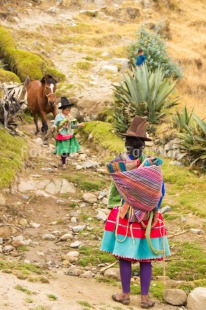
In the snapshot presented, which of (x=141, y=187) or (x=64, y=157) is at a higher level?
(x=141, y=187)

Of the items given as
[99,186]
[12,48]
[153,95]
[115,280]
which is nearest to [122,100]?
[153,95]

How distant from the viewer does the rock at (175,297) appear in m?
4.98

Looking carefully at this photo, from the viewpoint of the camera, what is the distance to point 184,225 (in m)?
7.29

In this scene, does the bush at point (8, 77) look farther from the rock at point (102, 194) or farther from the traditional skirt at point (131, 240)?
the traditional skirt at point (131, 240)

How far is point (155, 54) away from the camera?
18.4m

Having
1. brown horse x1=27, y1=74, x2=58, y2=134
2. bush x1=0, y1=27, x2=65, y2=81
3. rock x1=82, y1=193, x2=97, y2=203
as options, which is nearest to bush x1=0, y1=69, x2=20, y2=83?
bush x1=0, y1=27, x2=65, y2=81

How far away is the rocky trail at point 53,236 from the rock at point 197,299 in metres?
0.23

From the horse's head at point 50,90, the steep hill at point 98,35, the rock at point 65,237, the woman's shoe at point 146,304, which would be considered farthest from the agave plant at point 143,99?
the woman's shoe at point 146,304

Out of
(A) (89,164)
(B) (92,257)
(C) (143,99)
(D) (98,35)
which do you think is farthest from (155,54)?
(B) (92,257)

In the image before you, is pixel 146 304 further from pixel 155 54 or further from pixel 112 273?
pixel 155 54

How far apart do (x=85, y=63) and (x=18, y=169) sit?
9.99 metres

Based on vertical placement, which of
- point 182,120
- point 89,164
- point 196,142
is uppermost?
point 182,120

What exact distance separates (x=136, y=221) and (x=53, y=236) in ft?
7.46

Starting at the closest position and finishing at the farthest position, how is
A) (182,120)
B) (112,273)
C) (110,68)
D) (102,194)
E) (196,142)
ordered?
1. (112,273)
2. (102,194)
3. (196,142)
4. (182,120)
5. (110,68)
